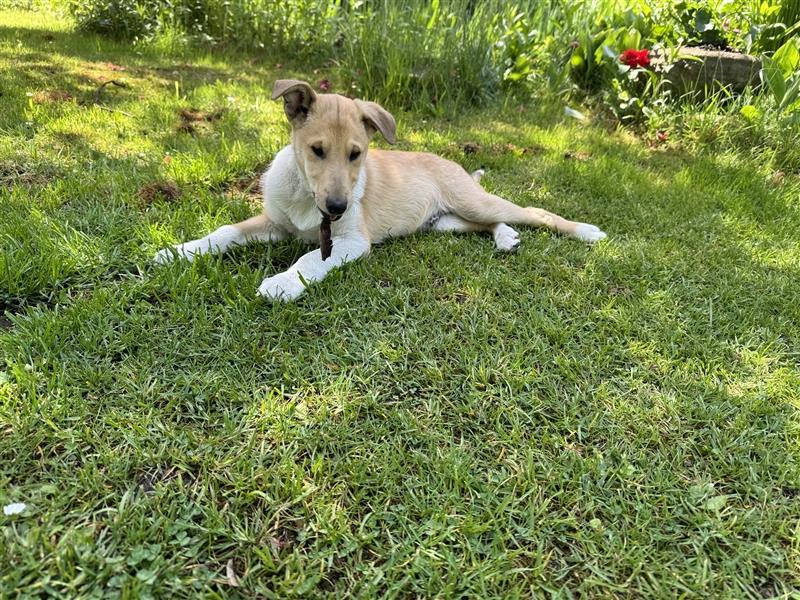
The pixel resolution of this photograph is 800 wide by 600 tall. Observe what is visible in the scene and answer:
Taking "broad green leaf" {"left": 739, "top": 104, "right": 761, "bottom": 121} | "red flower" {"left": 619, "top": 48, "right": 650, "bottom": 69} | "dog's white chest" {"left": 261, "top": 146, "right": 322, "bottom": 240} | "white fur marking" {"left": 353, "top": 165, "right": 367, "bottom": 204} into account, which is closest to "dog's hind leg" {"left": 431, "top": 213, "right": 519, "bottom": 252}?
"white fur marking" {"left": 353, "top": 165, "right": 367, "bottom": 204}

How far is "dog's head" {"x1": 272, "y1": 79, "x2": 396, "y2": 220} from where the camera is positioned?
3.06 meters

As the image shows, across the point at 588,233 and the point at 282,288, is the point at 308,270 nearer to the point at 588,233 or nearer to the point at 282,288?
the point at 282,288

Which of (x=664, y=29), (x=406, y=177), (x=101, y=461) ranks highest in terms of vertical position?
(x=664, y=29)

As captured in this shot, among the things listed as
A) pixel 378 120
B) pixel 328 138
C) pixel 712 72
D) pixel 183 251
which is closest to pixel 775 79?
pixel 712 72

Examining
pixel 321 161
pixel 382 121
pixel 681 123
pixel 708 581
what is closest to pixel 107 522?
pixel 708 581

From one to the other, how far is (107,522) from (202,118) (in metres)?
4.80

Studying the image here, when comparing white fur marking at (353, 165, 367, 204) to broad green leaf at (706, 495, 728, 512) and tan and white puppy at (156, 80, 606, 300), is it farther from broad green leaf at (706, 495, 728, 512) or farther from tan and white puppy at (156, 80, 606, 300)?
broad green leaf at (706, 495, 728, 512)

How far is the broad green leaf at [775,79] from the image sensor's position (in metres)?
5.46

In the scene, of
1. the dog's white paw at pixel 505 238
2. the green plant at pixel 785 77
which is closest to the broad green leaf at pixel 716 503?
the dog's white paw at pixel 505 238

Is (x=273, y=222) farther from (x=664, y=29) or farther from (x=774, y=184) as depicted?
(x=664, y=29)

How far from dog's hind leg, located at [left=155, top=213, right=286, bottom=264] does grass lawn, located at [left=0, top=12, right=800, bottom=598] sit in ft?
0.36

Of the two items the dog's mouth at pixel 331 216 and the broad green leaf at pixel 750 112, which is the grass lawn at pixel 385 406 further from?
the broad green leaf at pixel 750 112

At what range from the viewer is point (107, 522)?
67.5 inches

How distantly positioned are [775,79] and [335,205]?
5.24 meters
